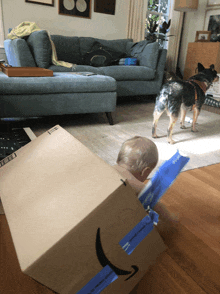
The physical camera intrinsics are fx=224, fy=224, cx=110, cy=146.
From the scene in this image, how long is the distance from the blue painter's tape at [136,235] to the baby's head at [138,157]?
11.0 inches

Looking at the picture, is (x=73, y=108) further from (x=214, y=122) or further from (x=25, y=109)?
(x=214, y=122)

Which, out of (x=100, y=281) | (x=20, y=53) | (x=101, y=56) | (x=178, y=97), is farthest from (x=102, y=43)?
(x=100, y=281)

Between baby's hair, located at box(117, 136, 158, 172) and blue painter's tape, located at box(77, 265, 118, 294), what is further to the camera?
baby's hair, located at box(117, 136, 158, 172)

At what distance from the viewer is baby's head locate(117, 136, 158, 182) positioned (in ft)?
2.62

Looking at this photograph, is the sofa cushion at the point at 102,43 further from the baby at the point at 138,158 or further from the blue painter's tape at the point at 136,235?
the blue painter's tape at the point at 136,235

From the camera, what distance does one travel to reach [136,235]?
513 millimetres

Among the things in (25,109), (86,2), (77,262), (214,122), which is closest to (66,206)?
(77,262)

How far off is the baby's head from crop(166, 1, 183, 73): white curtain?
4458mm

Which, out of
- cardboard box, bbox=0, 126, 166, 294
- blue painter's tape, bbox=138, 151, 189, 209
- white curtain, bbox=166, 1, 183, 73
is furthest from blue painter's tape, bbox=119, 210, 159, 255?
white curtain, bbox=166, 1, 183, 73

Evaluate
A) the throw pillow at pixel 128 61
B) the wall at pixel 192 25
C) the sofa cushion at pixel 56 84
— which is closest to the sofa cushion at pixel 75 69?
the throw pillow at pixel 128 61

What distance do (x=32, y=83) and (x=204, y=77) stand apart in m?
1.51

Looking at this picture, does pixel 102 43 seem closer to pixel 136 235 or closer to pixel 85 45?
pixel 85 45

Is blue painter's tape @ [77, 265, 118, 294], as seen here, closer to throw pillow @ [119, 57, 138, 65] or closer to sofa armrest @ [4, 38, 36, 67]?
sofa armrest @ [4, 38, 36, 67]

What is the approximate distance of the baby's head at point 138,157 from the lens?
0.80m
